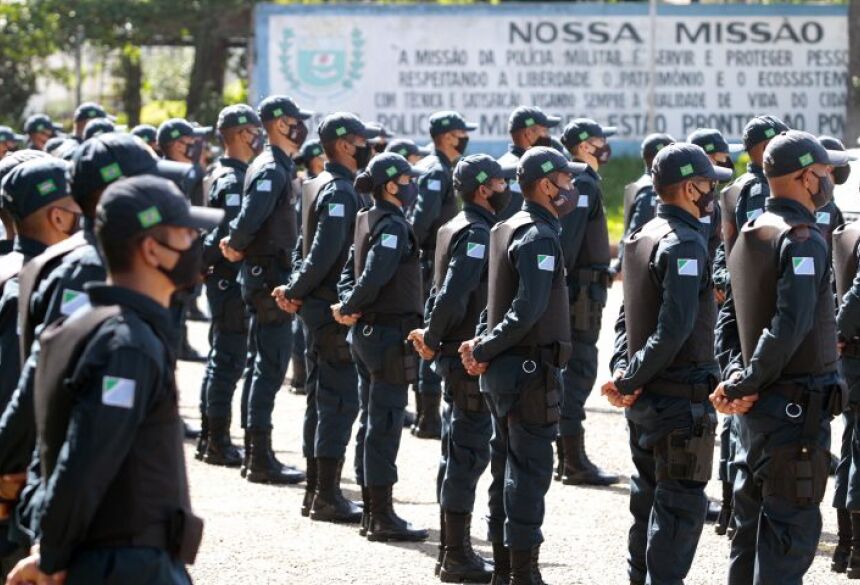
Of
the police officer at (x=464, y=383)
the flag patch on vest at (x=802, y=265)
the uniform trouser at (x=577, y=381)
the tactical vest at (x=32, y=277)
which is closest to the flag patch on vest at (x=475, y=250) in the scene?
the police officer at (x=464, y=383)

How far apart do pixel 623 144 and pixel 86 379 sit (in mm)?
25208

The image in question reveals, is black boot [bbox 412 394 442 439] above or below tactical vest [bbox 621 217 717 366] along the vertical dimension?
below

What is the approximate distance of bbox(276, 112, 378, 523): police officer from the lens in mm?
10375

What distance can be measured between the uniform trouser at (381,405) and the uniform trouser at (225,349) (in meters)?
2.39

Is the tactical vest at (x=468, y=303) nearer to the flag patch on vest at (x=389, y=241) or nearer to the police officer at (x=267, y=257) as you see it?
the flag patch on vest at (x=389, y=241)

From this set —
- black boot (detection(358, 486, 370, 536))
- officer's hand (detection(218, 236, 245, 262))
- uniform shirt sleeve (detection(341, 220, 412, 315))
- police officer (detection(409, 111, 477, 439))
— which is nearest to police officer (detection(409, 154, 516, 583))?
uniform shirt sleeve (detection(341, 220, 412, 315))

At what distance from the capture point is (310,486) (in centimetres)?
1061

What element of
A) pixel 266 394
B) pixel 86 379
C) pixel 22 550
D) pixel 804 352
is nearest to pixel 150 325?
pixel 86 379

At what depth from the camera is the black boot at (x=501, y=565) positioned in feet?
28.2

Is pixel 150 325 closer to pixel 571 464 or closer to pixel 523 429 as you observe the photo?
pixel 523 429

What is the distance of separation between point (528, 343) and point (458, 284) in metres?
0.87

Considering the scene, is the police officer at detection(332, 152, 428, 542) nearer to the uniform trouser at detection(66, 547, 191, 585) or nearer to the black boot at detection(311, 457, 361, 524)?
the black boot at detection(311, 457, 361, 524)

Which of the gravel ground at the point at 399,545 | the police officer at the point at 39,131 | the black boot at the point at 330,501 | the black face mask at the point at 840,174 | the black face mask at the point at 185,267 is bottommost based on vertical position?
the gravel ground at the point at 399,545

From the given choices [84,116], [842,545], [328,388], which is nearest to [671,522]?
[842,545]
